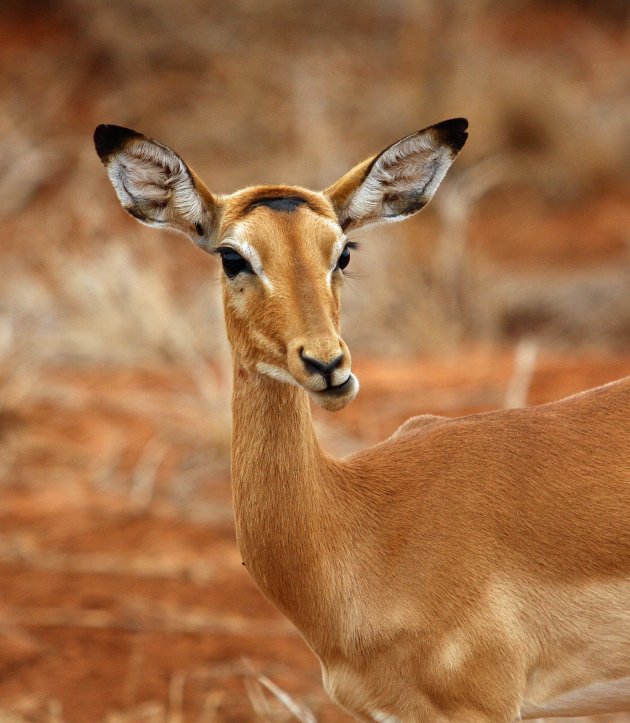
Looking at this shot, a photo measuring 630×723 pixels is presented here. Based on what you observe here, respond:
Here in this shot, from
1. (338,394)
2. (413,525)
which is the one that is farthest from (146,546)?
(338,394)

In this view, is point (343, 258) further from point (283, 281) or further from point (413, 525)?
point (413, 525)

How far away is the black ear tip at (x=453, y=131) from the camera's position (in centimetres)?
420

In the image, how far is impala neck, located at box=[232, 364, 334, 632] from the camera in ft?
13.2

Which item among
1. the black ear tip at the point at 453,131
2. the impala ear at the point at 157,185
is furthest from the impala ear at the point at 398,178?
the impala ear at the point at 157,185

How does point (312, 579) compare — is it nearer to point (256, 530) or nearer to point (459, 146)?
point (256, 530)

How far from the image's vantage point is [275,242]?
12.6ft

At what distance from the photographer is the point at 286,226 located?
3875mm

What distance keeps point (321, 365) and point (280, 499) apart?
2.48 feet

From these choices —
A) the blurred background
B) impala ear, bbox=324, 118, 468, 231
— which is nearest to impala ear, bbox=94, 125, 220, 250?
impala ear, bbox=324, 118, 468, 231

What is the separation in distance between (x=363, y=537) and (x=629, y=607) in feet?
2.95

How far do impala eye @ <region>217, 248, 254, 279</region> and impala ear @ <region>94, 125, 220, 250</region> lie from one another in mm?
295

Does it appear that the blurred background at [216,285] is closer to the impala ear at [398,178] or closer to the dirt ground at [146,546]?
the dirt ground at [146,546]

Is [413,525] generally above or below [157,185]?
below

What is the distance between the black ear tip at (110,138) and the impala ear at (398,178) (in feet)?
2.37
